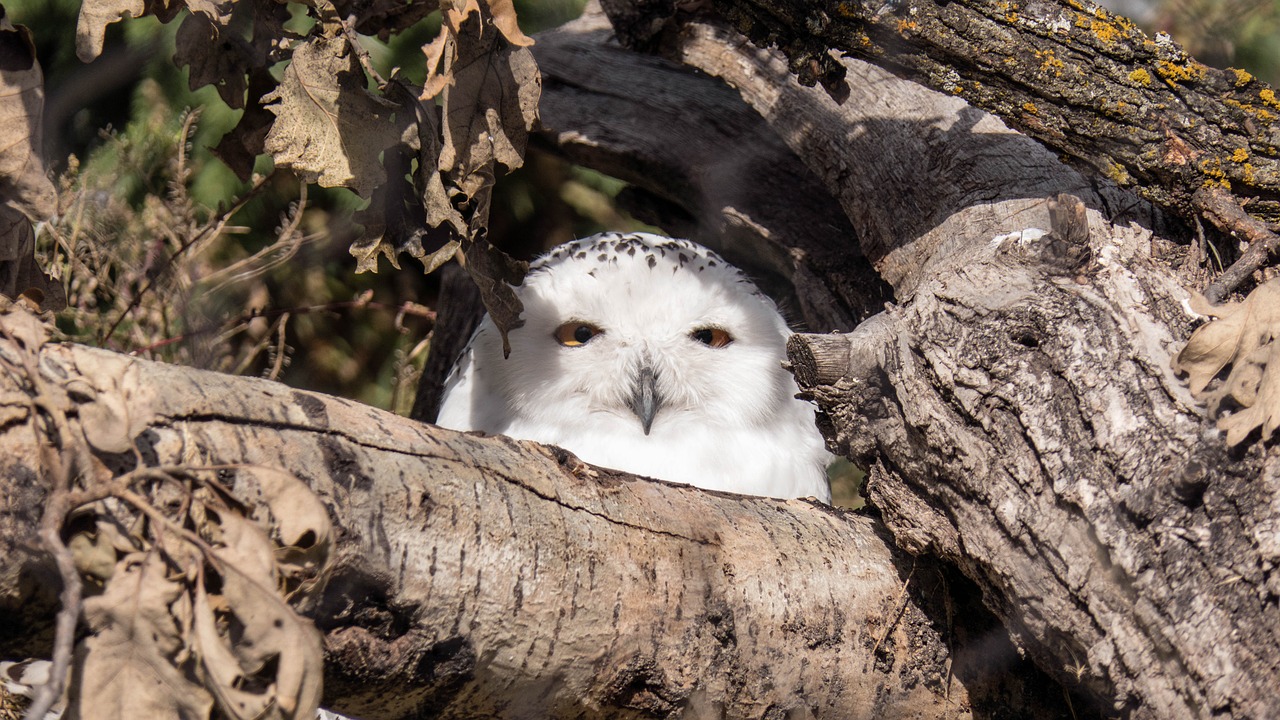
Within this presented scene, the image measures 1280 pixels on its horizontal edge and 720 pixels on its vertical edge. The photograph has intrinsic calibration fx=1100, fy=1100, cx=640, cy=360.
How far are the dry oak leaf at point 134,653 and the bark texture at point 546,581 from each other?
0.08 meters

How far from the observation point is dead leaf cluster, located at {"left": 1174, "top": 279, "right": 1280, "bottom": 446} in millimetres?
1357

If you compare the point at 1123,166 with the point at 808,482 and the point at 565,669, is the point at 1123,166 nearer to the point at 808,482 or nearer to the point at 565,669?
the point at 808,482

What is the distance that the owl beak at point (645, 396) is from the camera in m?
2.56

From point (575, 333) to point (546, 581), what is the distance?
1.30m

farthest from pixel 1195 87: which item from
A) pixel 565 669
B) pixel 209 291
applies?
pixel 209 291

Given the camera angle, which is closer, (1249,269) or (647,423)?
(1249,269)

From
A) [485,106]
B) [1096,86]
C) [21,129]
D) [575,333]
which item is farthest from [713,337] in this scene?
[21,129]

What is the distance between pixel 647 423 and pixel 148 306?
72.2 inches

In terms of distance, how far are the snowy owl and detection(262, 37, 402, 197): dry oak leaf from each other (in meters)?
0.77

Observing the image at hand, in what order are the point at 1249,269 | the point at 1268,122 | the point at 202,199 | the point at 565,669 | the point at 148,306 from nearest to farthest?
the point at 565,669 < the point at 1249,269 < the point at 1268,122 < the point at 148,306 < the point at 202,199

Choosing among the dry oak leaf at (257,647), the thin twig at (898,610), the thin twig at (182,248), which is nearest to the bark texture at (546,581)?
the thin twig at (898,610)

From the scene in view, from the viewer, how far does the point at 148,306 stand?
3461 millimetres

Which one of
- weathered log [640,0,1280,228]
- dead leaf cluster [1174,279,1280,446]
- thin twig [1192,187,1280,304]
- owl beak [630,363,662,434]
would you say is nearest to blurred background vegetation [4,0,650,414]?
owl beak [630,363,662,434]

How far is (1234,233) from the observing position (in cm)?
178
